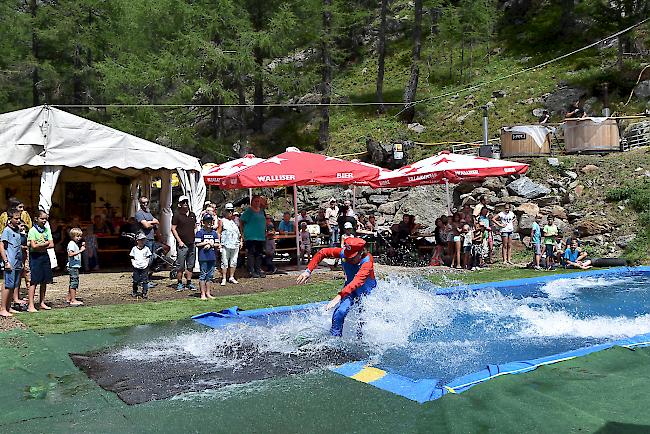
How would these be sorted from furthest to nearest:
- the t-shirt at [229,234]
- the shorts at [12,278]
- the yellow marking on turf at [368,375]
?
1. the t-shirt at [229,234]
2. the shorts at [12,278]
3. the yellow marking on turf at [368,375]

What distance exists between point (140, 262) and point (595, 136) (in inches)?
641

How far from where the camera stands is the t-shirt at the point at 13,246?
32.4ft

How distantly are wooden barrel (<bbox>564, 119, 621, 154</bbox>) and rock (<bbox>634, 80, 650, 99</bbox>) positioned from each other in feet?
22.7

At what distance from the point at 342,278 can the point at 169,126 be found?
17286mm

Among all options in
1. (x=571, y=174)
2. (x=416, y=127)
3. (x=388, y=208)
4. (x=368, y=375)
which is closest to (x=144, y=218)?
(x=368, y=375)

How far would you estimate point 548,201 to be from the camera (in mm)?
19781

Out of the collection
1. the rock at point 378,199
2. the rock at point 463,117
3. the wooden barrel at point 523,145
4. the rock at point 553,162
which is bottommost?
the rock at point 378,199

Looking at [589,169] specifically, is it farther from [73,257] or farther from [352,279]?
[73,257]

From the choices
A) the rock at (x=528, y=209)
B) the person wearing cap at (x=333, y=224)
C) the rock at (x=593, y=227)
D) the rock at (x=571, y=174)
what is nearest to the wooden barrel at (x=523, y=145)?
the rock at (x=571, y=174)

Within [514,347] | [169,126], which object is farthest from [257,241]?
[169,126]

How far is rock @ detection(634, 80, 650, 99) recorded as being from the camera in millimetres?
27380

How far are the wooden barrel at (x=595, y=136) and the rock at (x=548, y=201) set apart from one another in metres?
3.27

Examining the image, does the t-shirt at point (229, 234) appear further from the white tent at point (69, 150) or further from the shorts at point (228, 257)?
the white tent at point (69, 150)

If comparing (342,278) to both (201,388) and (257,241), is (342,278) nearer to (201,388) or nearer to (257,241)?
(257,241)
